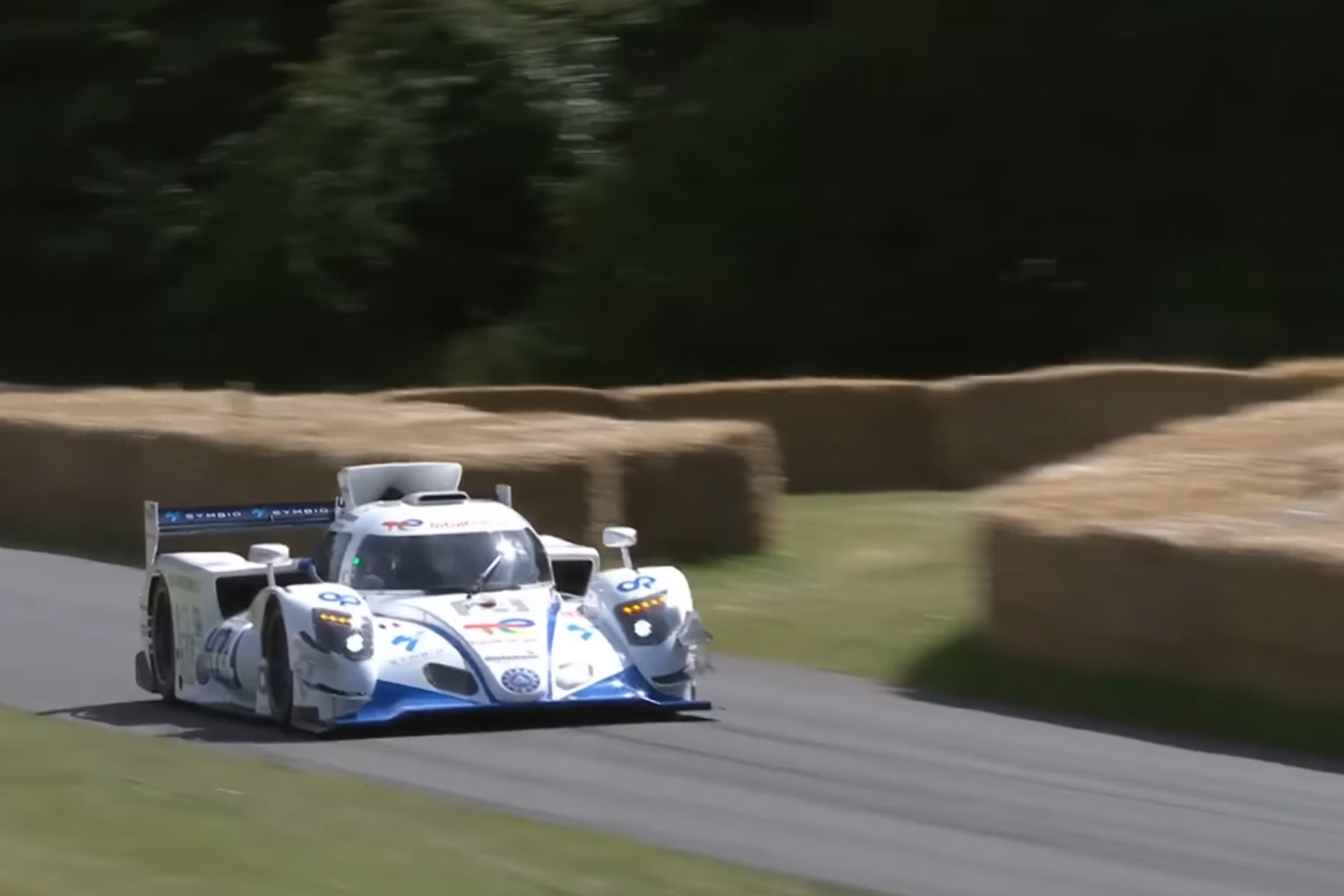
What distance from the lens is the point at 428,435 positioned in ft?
63.8

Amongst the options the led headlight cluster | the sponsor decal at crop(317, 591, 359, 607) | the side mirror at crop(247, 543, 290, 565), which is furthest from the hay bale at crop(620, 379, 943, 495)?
the led headlight cluster

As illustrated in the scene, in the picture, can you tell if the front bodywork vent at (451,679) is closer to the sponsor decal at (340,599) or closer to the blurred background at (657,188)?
the sponsor decal at (340,599)

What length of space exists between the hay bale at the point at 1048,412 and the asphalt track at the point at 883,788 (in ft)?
35.3

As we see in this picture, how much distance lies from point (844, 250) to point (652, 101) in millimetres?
4663

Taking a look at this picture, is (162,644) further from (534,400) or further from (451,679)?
(534,400)

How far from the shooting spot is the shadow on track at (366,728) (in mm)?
11961

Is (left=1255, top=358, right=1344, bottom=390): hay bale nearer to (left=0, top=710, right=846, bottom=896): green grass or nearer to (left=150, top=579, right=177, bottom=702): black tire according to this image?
(left=150, top=579, right=177, bottom=702): black tire

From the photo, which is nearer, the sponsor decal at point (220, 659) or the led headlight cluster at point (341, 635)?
the led headlight cluster at point (341, 635)

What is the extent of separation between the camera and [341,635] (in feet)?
38.5

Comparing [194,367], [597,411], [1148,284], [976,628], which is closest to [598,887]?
[976,628]

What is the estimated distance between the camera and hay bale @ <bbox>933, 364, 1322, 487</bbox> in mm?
24375

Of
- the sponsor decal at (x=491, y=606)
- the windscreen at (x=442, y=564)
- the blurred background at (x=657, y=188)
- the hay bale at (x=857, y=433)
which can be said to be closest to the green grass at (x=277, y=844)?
the sponsor decal at (x=491, y=606)

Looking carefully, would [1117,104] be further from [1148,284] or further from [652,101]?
[652,101]

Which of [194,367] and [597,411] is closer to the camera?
[597,411]
